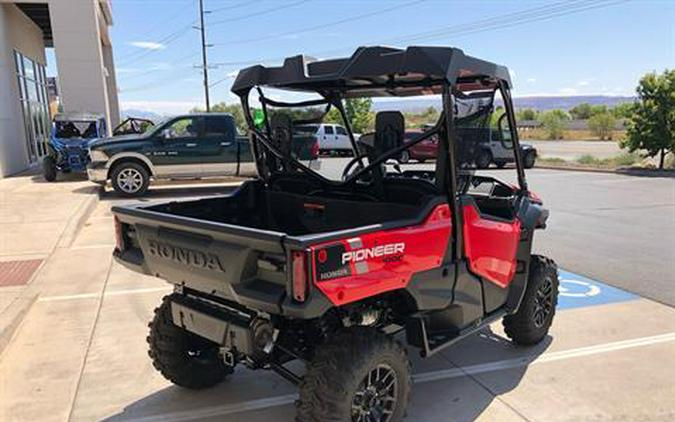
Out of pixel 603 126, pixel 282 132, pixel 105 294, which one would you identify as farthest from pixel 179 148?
pixel 603 126

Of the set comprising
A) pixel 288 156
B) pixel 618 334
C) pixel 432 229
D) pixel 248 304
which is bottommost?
pixel 618 334

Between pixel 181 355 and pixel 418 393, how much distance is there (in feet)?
5.47

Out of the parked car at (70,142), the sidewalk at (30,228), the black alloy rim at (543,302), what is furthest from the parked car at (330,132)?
the parked car at (70,142)

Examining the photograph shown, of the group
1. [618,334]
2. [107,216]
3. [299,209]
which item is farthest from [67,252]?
[618,334]

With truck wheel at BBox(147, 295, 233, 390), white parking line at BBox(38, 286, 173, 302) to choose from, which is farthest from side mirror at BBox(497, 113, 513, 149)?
white parking line at BBox(38, 286, 173, 302)

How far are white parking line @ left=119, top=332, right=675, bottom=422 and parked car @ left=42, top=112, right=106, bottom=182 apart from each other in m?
14.0

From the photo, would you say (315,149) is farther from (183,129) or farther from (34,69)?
(34,69)

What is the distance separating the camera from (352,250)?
2.80 meters

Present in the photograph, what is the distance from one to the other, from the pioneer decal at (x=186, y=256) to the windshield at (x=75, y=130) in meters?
15.4

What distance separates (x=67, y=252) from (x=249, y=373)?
16.6 feet

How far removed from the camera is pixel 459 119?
3449 millimetres

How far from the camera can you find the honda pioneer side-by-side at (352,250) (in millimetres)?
2857

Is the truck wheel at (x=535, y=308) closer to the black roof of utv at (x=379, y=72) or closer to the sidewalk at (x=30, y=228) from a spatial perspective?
the black roof of utv at (x=379, y=72)

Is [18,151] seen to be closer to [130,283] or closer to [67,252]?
[67,252]
